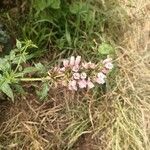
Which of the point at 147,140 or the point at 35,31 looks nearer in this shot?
the point at 147,140

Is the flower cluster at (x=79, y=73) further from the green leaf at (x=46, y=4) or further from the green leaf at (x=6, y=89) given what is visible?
the green leaf at (x=46, y=4)

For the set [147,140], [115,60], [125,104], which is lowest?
[147,140]

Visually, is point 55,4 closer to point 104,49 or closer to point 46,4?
point 46,4

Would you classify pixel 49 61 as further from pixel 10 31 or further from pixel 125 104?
pixel 125 104

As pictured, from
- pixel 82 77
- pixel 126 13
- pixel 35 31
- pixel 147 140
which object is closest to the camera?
pixel 82 77

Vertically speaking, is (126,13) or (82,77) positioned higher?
(126,13)

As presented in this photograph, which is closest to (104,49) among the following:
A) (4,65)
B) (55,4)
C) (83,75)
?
(55,4)

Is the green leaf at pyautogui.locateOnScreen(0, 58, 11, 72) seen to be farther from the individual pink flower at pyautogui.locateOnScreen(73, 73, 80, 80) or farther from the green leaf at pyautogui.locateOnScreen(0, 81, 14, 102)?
the individual pink flower at pyautogui.locateOnScreen(73, 73, 80, 80)

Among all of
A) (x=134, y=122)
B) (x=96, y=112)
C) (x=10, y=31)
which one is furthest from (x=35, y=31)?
(x=134, y=122)
